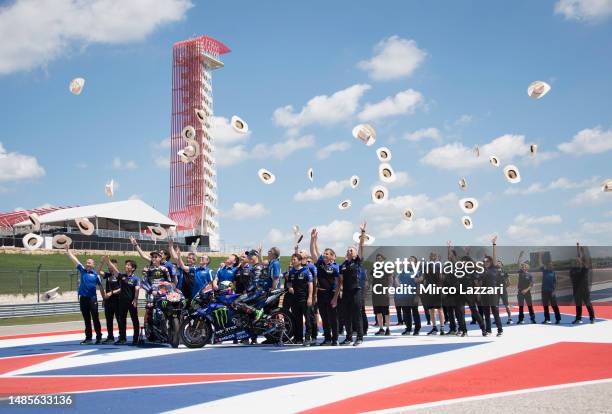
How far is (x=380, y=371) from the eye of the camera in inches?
323

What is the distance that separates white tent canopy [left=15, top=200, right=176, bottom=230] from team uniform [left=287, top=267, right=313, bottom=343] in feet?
177

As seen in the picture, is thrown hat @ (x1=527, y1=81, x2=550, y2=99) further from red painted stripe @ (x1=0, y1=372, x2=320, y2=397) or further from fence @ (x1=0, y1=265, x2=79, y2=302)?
fence @ (x1=0, y1=265, x2=79, y2=302)

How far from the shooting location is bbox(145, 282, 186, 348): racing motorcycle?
1152 cm

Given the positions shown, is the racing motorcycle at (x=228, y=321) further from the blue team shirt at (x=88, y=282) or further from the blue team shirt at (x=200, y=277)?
the blue team shirt at (x=88, y=282)

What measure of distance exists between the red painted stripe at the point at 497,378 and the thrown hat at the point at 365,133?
8150mm

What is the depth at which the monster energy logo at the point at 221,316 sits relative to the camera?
38.3ft

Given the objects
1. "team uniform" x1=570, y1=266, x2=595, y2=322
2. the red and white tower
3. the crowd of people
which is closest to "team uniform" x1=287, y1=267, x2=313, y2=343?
the crowd of people

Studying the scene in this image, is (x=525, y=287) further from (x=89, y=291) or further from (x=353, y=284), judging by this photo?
(x=89, y=291)

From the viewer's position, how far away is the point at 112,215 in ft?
213

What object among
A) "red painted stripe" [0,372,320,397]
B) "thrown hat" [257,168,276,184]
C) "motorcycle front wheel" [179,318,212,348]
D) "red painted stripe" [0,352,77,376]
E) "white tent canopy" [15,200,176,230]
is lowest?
"red painted stripe" [0,372,320,397]

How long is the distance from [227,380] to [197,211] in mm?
86178

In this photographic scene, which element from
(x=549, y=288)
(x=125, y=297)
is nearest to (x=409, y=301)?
(x=549, y=288)

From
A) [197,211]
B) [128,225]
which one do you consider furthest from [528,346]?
[197,211]

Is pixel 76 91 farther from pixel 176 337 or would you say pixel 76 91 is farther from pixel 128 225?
pixel 128 225
